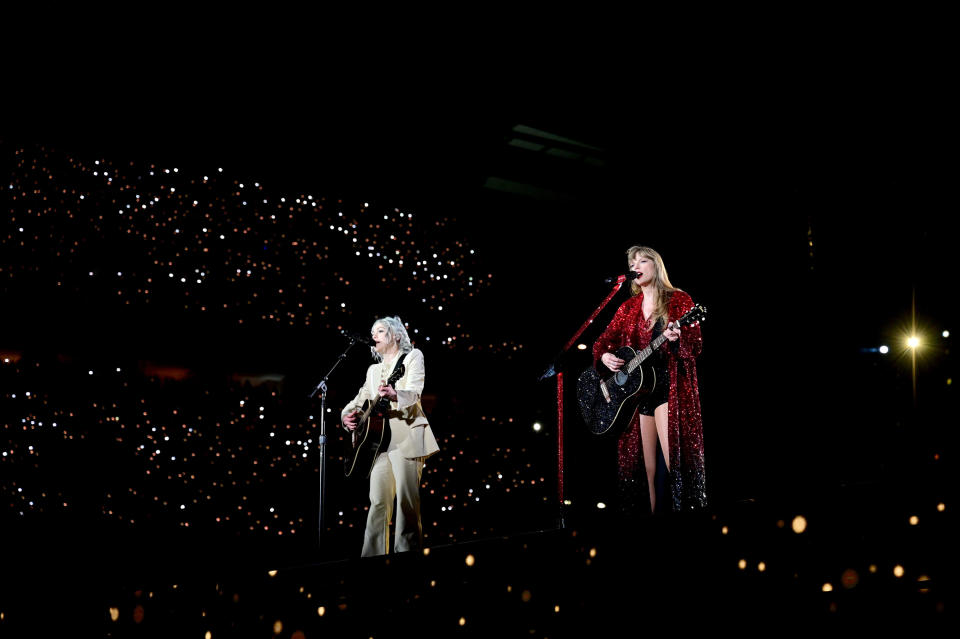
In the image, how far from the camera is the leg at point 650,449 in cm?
407

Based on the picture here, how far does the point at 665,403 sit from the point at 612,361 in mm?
396

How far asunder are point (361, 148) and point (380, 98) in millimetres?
666

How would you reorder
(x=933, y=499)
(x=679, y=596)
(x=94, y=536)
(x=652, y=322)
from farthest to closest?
(x=94, y=536), (x=652, y=322), (x=933, y=499), (x=679, y=596)

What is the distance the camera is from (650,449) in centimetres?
410

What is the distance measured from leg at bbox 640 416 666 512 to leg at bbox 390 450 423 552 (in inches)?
53.9

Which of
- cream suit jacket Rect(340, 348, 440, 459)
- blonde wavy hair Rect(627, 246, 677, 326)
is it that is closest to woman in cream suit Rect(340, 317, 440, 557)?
cream suit jacket Rect(340, 348, 440, 459)

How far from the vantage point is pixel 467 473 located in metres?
5.80

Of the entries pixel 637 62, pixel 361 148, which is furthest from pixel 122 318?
pixel 637 62

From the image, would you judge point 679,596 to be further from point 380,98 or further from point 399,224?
point 399,224

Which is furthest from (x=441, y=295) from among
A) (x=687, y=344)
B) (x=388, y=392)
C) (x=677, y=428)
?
(x=677, y=428)

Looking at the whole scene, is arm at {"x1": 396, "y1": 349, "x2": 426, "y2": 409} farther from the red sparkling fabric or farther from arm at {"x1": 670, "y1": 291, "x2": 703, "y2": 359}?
arm at {"x1": 670, "y1": 291, "x2": 703, "y2": 359}

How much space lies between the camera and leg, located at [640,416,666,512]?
407 centimetres

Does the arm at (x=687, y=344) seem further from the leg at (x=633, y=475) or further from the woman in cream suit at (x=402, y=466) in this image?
the woman in cream suit at (x=402, y=466)

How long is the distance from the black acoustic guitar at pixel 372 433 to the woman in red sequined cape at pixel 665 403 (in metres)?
1.35
